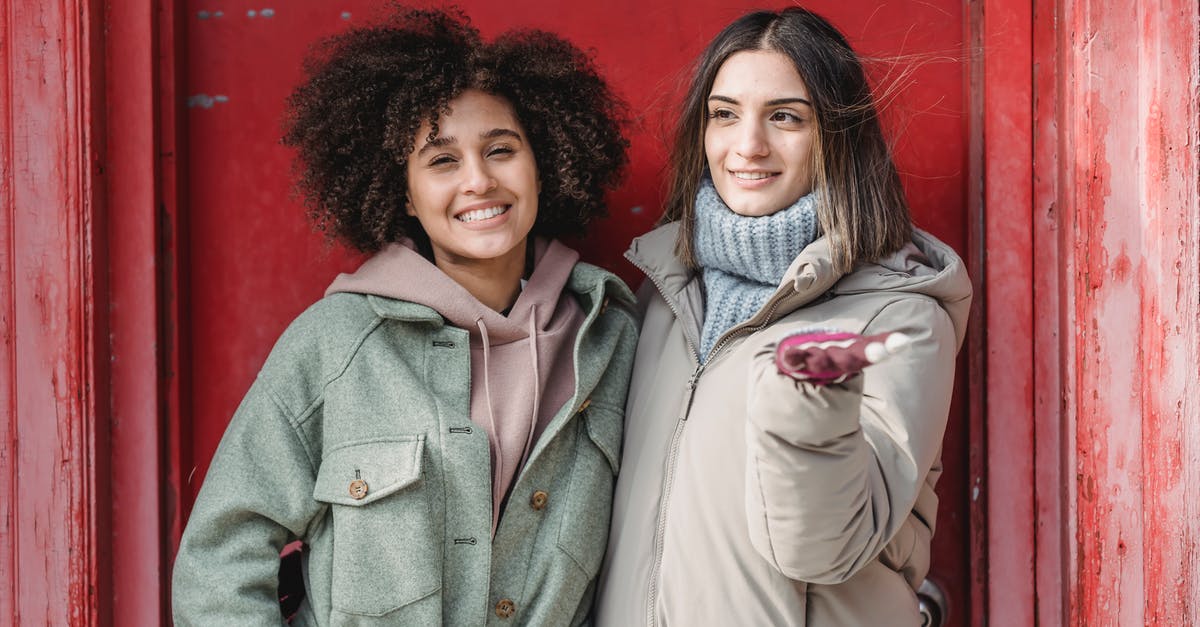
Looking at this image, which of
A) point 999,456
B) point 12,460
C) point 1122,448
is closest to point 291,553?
point 12,460

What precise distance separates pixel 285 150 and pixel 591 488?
3.60ft

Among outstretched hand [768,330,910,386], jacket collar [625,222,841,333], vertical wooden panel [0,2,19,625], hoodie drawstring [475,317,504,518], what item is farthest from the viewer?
vertical wooden panel [0,2,19,625]

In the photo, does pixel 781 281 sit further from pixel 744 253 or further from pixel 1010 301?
pixel 1010 301

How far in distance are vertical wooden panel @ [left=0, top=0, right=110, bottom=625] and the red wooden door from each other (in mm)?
243

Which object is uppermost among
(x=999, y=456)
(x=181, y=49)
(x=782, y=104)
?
(x=181, y=49)

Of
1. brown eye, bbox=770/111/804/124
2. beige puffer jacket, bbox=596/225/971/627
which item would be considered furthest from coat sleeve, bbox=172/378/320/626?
brown eye, bbox=770/111/804/124

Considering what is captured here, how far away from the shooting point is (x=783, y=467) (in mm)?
1534

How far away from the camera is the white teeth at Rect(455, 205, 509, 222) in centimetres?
215

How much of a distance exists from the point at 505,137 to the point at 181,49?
84 centimetres

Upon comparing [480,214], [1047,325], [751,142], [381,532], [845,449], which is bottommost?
[381,532]

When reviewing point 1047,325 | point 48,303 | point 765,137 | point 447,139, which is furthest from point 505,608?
point 1047,325

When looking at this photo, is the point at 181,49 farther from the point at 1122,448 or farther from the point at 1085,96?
the point at 1122,448

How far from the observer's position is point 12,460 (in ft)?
A: 7.47

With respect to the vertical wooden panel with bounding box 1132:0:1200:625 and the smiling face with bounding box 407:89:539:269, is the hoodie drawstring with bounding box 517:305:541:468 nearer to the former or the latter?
the smiling face with bounding box 407:89:539:269
